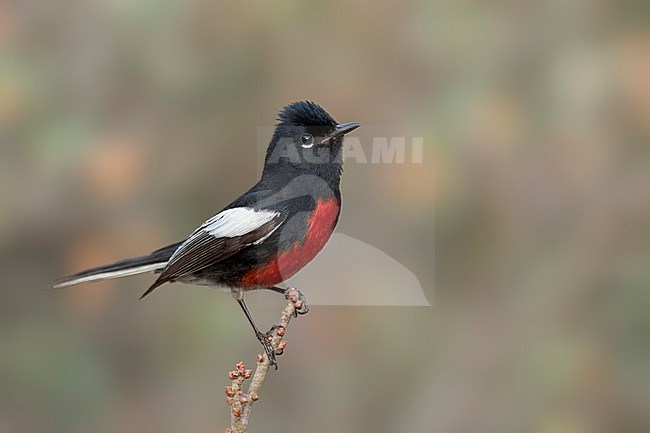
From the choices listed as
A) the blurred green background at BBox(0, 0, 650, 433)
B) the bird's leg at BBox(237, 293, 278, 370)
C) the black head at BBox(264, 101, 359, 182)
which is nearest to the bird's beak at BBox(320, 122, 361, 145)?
the black head at BBox(264, 101, 359, 182)

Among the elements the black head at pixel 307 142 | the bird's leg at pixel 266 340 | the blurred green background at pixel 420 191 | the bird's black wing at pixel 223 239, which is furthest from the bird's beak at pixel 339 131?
the blurred green background at pixel 420 191

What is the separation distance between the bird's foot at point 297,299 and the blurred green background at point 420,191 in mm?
943

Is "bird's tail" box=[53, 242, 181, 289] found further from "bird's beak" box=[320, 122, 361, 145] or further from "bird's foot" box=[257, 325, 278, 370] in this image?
"bird's beak" box=[320, 122, 361, 145]

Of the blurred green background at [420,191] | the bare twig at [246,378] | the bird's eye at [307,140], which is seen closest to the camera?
the bare twig at [246,378]

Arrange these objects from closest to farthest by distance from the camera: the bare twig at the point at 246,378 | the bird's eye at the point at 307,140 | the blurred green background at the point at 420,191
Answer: the bare twig at the point at 246,378 < the bird's eye at the point at 307,140 < the blurred green background at the point at 420,191

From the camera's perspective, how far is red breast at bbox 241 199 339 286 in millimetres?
1425

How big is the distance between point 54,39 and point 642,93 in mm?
1606

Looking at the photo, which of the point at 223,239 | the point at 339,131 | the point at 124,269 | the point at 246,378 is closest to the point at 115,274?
the point at 124,269

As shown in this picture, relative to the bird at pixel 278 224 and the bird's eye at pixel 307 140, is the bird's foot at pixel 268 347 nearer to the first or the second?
the bird at pixel 278 224

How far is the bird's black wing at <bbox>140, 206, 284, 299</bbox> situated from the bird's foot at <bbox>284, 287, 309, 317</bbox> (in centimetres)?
11

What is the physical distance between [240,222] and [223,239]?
0.12 ft

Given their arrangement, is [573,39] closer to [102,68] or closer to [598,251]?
[598,251]

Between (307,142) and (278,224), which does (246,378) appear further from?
→ (307,142)

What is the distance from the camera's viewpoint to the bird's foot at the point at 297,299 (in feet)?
4.34
